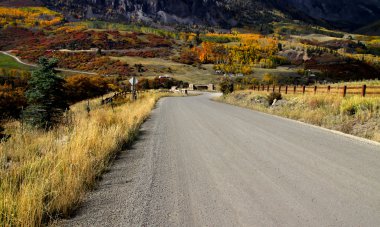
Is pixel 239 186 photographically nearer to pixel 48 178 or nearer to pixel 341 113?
pixel 48 178

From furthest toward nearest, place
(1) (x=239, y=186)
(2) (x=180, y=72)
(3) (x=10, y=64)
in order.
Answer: (2) (x=180, y=72) < (3) (x=10, y=64) < (1) (x=239, y=186)

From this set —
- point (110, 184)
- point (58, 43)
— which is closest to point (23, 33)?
point (58, 43)

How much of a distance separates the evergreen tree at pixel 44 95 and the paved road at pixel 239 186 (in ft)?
32.6

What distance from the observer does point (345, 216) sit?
13.0 feet

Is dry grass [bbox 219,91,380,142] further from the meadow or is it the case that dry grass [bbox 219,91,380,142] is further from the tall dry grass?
the meadow

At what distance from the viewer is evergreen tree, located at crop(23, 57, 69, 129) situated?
16.5 m

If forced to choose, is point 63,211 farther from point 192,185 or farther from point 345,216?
point 345,216

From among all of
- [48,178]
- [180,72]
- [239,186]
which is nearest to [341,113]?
[239,186]

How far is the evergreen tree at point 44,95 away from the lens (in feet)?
54.0

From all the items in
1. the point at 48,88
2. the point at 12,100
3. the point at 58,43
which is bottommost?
the point at 12,100

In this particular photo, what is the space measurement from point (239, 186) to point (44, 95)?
14638 millimetres

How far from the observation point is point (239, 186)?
5121mm

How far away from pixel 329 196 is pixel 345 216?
71cm

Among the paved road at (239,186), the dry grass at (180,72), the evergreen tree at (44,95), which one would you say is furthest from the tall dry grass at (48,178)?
the dry grass at (180,72)
